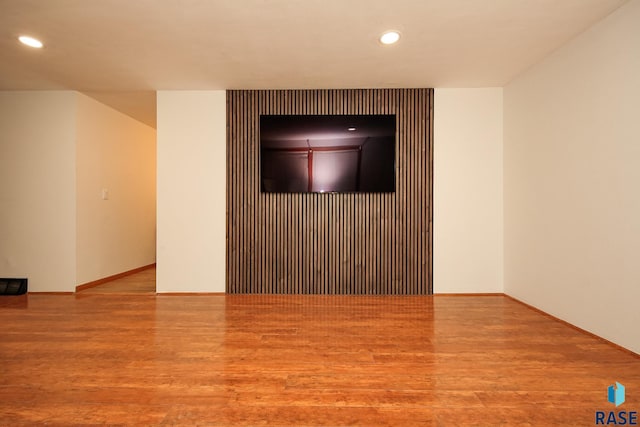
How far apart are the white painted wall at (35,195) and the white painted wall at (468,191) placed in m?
4.83

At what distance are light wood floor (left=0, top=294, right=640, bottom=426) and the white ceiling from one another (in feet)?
8.46

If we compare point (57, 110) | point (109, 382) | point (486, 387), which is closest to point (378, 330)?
point (486, 387)

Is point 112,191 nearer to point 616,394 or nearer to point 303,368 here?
point 303,368

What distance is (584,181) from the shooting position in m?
2.96

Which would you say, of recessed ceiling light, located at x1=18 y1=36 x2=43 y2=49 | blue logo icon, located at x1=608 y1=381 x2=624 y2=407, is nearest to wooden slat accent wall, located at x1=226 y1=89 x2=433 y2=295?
Result: recessed ceiling light, located at x1=18 y1=36 x2=43 y2=49

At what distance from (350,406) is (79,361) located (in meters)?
1.91

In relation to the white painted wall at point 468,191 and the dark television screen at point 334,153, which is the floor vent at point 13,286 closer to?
the dark television screen at point 334,153

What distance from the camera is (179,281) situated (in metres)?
4.44

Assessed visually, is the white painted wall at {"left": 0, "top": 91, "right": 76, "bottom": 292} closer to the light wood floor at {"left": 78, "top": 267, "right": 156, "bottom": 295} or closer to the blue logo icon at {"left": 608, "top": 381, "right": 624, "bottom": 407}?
the light wood floor at {"left": 78, "top": 267, "right": 156, "bottom": 295}

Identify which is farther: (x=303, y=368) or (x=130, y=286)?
(x=130, y=286)

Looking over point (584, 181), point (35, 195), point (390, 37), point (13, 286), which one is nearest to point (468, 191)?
point (584, 181)

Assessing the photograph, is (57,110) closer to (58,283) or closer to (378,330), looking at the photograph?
(58,283)

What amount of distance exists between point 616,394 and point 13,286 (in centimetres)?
608

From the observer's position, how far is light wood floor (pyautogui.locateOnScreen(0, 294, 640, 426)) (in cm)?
178
